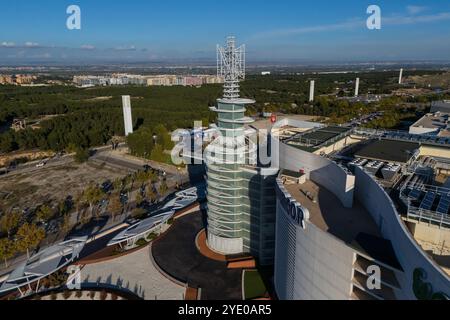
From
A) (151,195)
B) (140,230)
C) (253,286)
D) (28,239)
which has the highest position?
(140,230)

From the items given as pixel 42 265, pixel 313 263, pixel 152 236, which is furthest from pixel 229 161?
pixel 42 265

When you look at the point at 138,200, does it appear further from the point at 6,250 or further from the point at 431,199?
the point at 431,199

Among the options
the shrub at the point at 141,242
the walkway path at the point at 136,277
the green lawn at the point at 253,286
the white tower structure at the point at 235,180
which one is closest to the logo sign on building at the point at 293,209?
the white tower structure at the point at 235,180

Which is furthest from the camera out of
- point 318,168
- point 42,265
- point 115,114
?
point 115,114

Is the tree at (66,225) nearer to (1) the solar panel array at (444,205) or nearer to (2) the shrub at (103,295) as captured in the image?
(2) the shrub at (103,295)

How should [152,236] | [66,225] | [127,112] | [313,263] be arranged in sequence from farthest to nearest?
1. [127,112]
2. [66,225]
3. [152,236]
4. [313,263]

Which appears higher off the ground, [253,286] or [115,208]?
[115,208]
